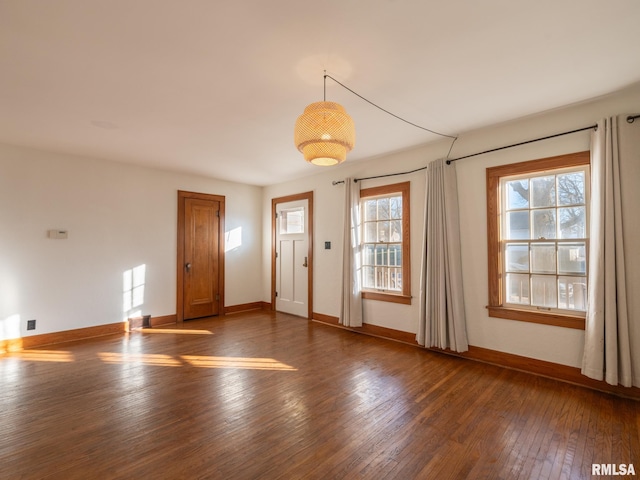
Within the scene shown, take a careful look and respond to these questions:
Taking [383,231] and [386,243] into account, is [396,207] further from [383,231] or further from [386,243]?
[386,243]

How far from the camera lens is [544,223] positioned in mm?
3205

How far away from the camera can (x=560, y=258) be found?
312 centimetres

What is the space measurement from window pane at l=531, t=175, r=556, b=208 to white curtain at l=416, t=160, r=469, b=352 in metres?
0.79

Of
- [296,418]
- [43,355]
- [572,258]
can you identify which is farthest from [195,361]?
[572,258]

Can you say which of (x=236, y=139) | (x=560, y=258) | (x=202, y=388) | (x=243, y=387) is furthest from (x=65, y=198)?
(x=560, y=258)

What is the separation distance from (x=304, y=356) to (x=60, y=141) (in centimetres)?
412

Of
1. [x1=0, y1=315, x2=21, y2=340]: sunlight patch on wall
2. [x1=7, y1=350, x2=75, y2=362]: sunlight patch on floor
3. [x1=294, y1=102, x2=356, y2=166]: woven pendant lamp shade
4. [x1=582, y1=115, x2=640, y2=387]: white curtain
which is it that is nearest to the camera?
[x1=294, y1=102, x2=356, y2=166]: woven pendant lamp shade

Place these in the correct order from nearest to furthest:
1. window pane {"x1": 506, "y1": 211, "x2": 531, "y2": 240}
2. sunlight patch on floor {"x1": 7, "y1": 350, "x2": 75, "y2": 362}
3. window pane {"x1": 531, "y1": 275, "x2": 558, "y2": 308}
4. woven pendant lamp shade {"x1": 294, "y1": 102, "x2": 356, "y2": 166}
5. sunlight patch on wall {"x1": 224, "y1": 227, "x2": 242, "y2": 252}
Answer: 1. woven pendant lamp shade {"x1": 294, "y1": 102, "x2": 356, "y2": 166}
2. window pane {"x1": 531, "y1": 275, "x2": 558, "y2": 308}
3. window pane {"x1": 506, "y1": 211, "x2": 531, "y2": 240}
4. sunlight patch on floor {"x1": 7, "y1": 350, "x2": 75, "y2": 362}
5. sunlight patch on wall {"x1": 224, "y1": 227, "x2": 242, "y2": 252}

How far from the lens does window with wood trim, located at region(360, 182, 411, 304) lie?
4.24 metres

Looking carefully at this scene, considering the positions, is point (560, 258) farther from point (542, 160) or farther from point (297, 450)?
point (297, 450)

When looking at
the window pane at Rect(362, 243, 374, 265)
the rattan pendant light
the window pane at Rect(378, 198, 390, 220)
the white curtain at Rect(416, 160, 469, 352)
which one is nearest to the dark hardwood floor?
the white curtain at Rect(416, 160, 469, 352)

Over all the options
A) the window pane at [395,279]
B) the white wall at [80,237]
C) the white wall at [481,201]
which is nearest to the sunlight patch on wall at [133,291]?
the white wall at [80,237]

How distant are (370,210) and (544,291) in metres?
2.47

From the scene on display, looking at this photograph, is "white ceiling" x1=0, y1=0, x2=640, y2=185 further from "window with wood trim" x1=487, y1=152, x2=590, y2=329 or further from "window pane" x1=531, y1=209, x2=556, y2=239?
"window pane" x1=531, y1=209, x2=556, y2=239
